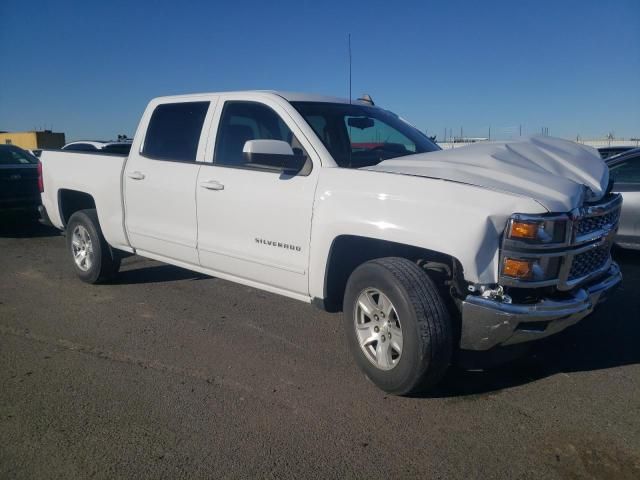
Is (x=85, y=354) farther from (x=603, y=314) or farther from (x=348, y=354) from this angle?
(x=603, y=314)

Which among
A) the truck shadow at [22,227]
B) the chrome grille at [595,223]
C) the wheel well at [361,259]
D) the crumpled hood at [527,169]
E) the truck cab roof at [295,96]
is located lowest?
the truck shadow at [22,227]

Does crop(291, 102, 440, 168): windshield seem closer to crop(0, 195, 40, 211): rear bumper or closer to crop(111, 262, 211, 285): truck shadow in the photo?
crop(111, 262, 211, 285): truck shadow

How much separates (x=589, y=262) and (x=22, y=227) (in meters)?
10.1

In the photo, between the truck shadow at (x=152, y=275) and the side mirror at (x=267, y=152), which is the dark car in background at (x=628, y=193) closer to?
the side mirror at (x=267, y=152)

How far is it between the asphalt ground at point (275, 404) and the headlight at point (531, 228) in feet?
3.54

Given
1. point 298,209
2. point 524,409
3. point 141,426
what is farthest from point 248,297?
point 524,409

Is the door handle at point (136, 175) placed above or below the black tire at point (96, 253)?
above

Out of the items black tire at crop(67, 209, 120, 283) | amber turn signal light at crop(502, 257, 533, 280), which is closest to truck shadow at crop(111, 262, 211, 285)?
black tire at crop(67, 209, 120, 283)

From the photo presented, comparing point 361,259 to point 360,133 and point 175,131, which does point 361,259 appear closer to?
point 360,133

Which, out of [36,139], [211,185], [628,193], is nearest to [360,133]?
[211,185]

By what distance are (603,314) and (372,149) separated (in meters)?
2.63

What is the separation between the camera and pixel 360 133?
4668 mm

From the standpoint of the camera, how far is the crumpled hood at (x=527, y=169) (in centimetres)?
310

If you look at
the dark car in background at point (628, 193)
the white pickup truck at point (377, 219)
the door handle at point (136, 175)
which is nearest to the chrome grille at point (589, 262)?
the white pickup truck at point (377, 219)
